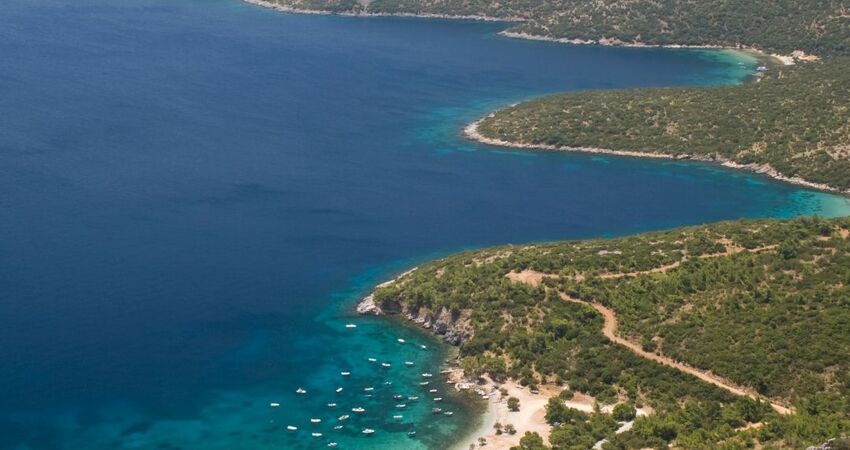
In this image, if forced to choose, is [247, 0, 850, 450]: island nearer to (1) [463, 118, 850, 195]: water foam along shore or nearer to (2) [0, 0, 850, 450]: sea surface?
(2) [0, 0, 850, 450]: sea surface

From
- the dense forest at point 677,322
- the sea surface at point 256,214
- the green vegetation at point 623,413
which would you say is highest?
the dense forest at point 677,322

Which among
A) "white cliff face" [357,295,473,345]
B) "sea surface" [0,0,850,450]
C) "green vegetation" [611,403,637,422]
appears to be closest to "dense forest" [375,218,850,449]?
"white cliff face" [357,295,473,345]

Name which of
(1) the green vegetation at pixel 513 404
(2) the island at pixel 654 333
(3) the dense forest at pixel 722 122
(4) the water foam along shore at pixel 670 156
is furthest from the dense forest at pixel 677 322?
(3) the dense forest at pixel 722 122

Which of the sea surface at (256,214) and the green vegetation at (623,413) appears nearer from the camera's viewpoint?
the green vegetation at (623,413)

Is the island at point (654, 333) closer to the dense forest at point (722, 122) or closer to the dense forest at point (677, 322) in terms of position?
the dense forest at point (677, 322)

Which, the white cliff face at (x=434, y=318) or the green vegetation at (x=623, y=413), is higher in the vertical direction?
the green vegetation at (x=623, y=413)

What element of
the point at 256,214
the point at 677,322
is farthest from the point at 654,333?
the point at 256,214
